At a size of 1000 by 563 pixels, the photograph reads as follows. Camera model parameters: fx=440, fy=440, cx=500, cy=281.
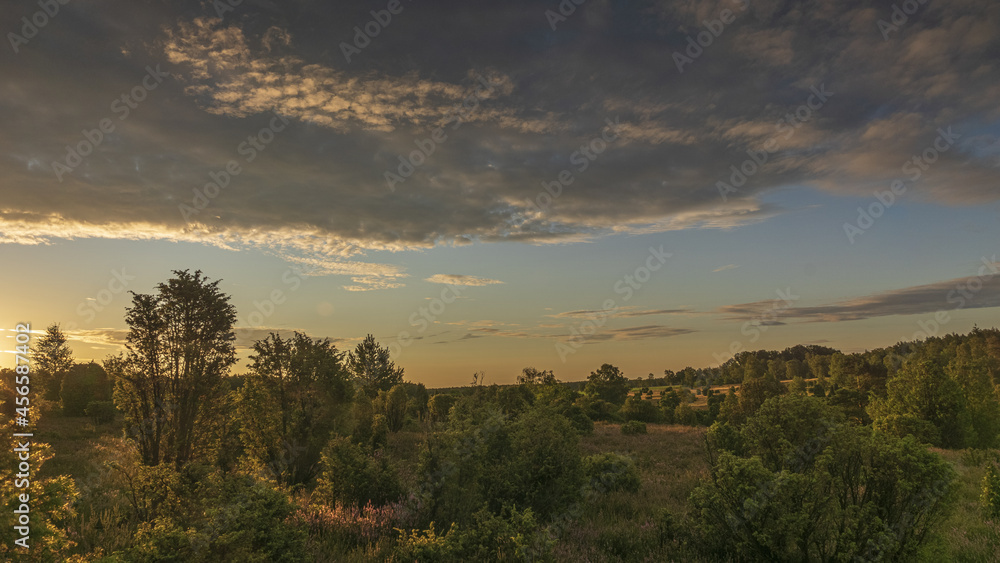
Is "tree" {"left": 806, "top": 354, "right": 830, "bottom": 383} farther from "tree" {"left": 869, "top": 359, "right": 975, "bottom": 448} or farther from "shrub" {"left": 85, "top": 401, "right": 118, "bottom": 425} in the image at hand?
"shrub" {"left": 85, "top": 401, "right": 118, "bottom": 425}

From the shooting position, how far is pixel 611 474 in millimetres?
14508

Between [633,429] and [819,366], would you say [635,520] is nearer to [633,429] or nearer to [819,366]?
[633,429]

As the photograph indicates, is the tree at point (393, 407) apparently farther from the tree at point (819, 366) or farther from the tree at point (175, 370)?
the tree at point (819, 366)

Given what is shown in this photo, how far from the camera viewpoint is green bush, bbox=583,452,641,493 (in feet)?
47.8

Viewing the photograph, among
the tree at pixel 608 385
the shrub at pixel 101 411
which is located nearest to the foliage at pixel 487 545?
the shrub at pixel 101 411

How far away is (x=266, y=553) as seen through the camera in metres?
5.57

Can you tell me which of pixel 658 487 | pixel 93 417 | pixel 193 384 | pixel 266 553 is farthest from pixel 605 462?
pixel 93 417

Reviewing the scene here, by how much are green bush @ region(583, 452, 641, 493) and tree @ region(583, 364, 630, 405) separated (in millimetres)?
53332

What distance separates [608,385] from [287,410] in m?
61.3

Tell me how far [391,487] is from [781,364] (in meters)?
140

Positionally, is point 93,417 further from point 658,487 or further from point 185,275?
point 658,487

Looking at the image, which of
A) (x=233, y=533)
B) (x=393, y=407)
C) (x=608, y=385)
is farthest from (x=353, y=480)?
(x=608, y=385)

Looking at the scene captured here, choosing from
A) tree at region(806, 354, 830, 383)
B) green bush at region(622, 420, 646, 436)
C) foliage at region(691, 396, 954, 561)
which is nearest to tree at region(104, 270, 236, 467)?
foliage at region(691, 396, 954, 561)

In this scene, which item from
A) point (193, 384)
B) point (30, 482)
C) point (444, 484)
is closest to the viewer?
point (30, 482)
